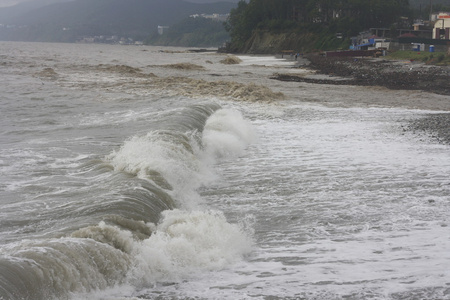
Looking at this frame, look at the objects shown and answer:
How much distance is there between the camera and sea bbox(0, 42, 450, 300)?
4.90 m

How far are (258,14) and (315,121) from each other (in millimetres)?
114976

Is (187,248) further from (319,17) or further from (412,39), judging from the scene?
(319,17)

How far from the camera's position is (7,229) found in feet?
19.6

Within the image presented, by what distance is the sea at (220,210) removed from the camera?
16.1ft

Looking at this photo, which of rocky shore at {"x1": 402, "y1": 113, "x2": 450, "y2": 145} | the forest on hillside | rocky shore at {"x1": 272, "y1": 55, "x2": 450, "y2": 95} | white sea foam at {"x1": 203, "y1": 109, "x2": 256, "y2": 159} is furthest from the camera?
the forest on hillside

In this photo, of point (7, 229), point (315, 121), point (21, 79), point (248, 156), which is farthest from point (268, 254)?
point (21, 79)

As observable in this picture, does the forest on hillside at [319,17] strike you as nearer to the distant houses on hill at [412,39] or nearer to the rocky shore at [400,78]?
the distant houses on hill at [412,39]

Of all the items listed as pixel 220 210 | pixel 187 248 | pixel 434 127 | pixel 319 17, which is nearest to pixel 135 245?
pixel 187 248

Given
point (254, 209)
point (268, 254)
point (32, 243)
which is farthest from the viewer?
point (254, 209)

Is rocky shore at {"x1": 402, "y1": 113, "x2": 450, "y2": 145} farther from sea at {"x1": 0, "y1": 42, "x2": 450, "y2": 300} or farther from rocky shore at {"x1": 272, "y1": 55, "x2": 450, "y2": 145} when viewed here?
sea at {"x1": 0, "y1": 42, "x2": 450, "y2": 300}

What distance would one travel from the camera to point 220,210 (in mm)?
7438

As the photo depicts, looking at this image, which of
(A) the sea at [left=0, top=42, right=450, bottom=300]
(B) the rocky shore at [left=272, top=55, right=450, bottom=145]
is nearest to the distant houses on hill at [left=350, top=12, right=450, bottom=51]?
(B) the rocky shore at [left=272, top=55, right=450, bottom=145]

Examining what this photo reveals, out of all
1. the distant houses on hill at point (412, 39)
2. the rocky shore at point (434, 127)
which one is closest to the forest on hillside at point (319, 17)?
the distant houses on hill at point (412, 39)

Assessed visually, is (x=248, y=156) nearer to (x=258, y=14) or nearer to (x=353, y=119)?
(x=353, y=119)
